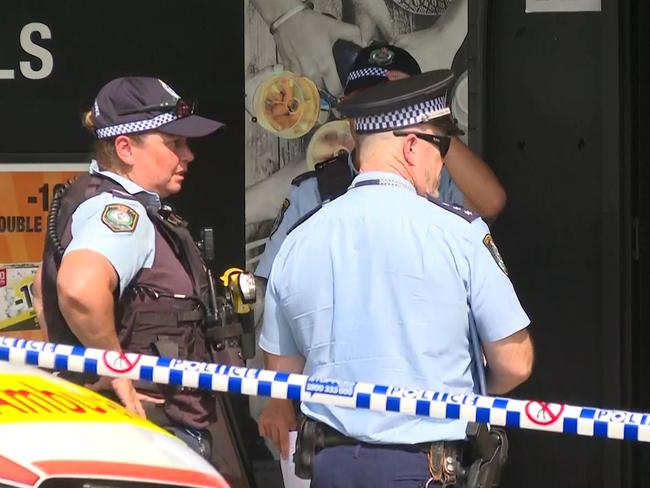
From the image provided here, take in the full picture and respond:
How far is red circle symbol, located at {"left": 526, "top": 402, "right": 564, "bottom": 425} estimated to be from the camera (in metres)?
2.65

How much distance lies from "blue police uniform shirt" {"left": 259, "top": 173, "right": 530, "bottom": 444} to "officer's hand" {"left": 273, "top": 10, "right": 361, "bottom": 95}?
238 centimetres

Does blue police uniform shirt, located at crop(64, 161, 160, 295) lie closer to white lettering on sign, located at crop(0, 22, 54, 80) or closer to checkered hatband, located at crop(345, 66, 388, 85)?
checkered hatband, located at crop(345, 66, 388, 85)

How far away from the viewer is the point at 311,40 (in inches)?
202

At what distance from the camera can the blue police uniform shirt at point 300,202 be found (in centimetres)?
390

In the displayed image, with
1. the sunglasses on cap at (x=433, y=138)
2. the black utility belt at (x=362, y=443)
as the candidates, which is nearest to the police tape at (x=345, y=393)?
the black utility belt at (x=362, y=443)

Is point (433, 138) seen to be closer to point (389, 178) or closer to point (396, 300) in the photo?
point (389, 178)

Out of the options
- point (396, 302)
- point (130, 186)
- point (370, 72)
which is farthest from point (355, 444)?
point (370, 72)

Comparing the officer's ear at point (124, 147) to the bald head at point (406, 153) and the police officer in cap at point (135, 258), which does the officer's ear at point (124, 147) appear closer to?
the police officer in cap at point (135, 258)

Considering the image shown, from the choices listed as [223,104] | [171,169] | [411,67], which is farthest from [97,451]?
[223,104]

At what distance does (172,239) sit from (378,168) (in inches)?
28.8

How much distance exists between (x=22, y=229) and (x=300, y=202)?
1656mm

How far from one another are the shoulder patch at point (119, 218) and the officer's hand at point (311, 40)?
82.4 inches

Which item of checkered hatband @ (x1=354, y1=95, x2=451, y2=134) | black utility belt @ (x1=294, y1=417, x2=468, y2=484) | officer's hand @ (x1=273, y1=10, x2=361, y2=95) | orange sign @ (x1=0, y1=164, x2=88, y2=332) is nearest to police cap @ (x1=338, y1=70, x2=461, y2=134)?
checkered hatband @ (x1=354, y1=95, x2=451, y2=134)

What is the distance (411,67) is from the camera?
3.91 meters
